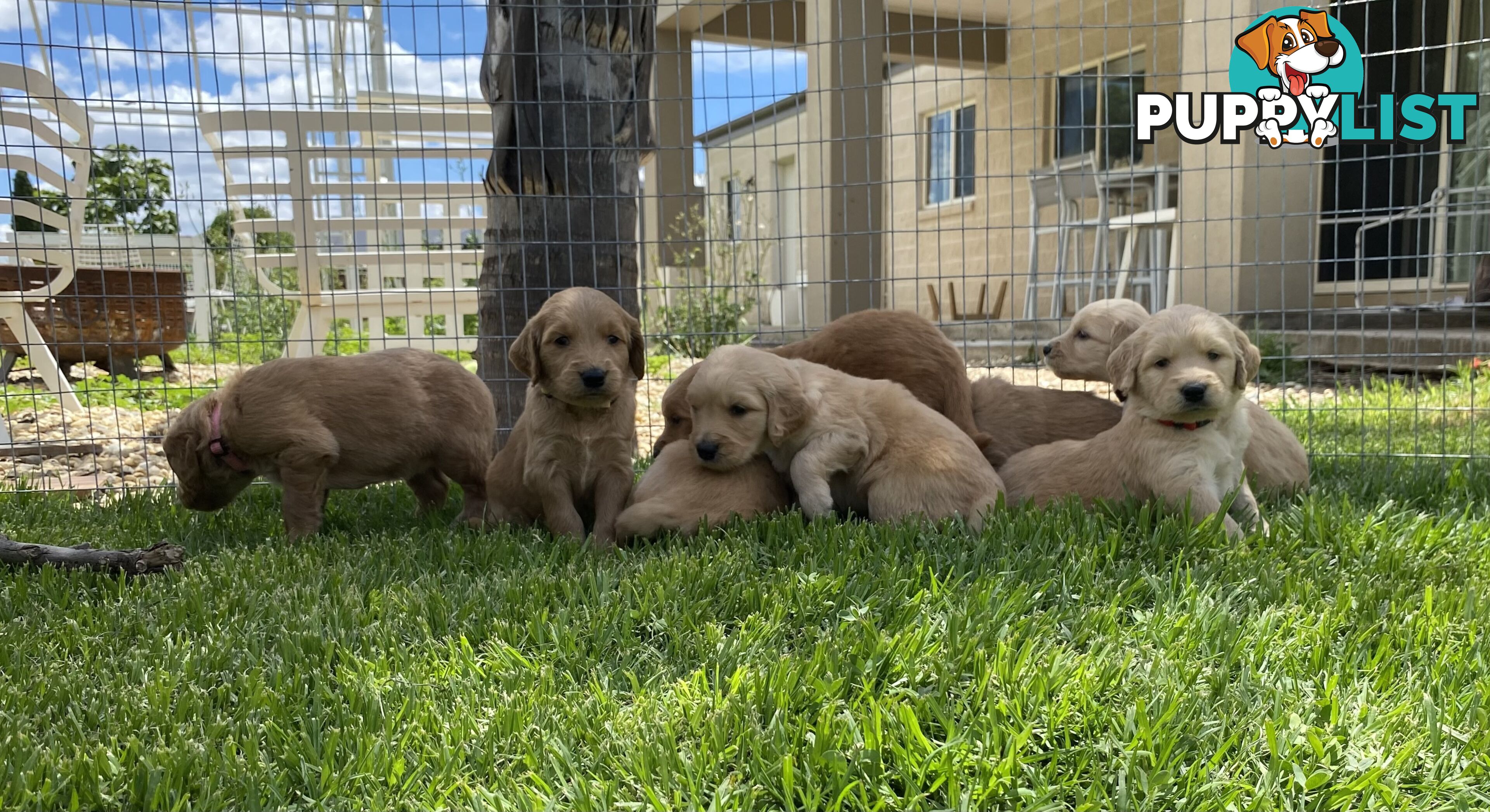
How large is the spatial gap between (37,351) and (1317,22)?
8.49 meters

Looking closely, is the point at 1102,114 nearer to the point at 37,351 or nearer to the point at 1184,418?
the point at 1184,418

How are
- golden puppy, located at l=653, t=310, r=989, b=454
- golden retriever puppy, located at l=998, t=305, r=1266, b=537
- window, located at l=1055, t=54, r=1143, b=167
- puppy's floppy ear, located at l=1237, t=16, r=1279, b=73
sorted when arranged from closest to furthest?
1. golden retriever puppy, located at l=998, t=305, r=1266, b=537
2. golden puppy, located at l=653, t=310, r=989, b=454
3. puppy's floppy ear, located at l=1237, t=16, r=1279, b=73
4. window, located at l=1055, t=54, r=1143, b=167

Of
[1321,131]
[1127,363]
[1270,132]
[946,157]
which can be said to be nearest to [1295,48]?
[1270,132]

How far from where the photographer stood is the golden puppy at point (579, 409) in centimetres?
368

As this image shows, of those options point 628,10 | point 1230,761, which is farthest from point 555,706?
point 628,10

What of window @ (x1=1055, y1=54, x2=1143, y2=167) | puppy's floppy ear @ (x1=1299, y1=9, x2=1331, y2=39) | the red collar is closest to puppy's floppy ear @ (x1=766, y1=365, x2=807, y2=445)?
the red collar

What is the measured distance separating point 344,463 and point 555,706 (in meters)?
2.08

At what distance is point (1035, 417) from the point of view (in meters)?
4.51

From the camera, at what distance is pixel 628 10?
523cm

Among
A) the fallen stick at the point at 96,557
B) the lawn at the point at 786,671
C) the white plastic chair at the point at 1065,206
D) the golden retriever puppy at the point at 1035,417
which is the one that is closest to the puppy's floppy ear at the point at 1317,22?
the white plastic chair at the point at 1065,206

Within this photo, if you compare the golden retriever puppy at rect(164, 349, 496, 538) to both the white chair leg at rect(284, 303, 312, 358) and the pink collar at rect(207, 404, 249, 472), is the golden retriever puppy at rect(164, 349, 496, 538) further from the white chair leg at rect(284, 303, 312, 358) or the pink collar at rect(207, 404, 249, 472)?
the white chair leg at rect(284, 303, 312, 358)

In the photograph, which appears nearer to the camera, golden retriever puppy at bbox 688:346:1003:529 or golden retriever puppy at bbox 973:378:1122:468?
golden retriever puppy at bbox 688:346:1003:529

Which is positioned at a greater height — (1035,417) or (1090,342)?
(1090,342)

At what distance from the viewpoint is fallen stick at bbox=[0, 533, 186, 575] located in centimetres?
324
